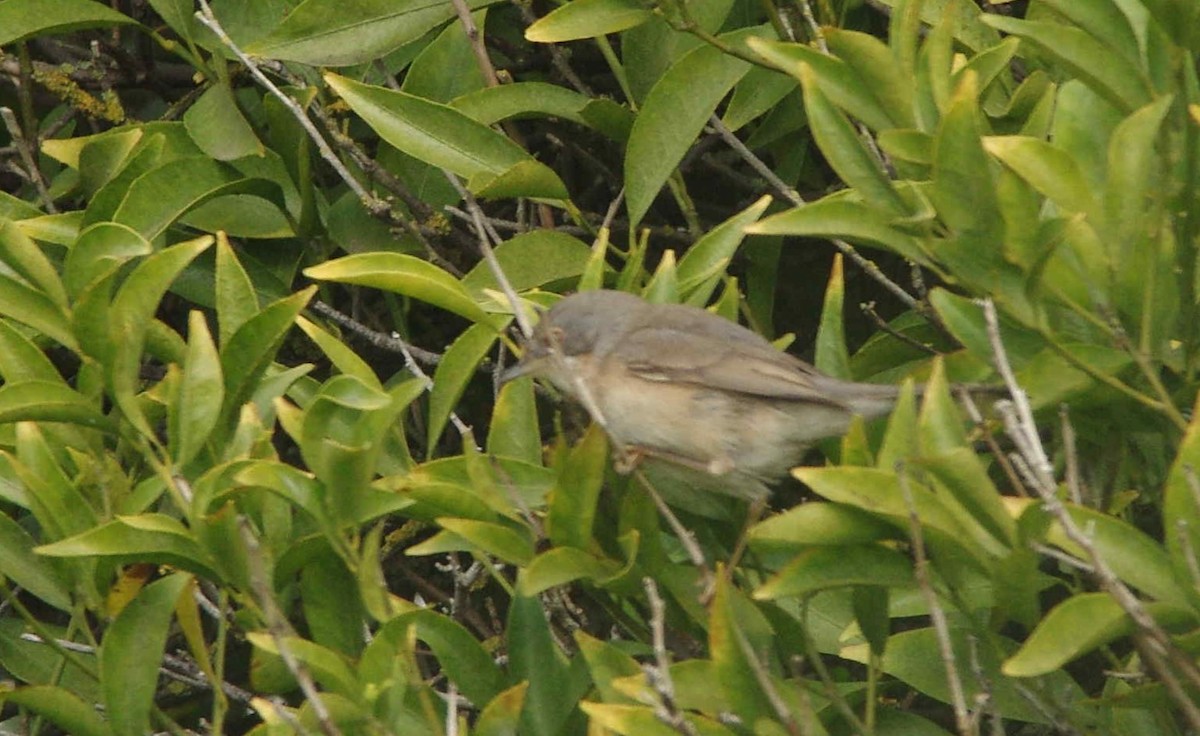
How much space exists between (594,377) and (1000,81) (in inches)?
46.2

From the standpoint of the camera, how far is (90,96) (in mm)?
4750

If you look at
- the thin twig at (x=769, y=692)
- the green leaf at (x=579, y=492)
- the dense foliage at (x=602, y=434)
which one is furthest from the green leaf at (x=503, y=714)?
the thin twig at (x=769, y=692)

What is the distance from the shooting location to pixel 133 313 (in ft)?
11.0

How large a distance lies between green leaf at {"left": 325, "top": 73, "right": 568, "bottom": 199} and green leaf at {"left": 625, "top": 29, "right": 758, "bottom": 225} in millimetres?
195

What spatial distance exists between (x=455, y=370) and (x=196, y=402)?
0.52 meters

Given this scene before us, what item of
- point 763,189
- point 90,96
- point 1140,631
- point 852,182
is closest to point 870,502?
point 1140,631

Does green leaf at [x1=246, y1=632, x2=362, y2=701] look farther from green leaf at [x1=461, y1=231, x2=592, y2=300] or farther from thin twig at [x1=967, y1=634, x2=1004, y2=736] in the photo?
green leaf at [x1=461, y1=231, x2=592, y2=300]

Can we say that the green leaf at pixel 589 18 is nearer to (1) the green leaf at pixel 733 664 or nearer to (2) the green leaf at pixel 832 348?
(2) the green leaf at pixel 832 348

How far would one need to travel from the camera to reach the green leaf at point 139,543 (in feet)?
10.3

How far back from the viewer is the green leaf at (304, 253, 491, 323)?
334 cm

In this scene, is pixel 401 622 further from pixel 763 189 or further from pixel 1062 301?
pixel 763 189

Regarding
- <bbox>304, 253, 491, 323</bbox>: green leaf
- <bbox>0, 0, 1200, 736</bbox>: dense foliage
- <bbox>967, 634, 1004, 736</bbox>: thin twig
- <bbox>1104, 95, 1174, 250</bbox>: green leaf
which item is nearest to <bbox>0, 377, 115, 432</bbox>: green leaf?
<bbox>0, 0, 1200, 736</bbox>: dense foliage

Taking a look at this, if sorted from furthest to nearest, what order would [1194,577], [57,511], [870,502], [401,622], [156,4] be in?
[156,4]
[57,511]
[401,622]
[870,502]
[1194,577]

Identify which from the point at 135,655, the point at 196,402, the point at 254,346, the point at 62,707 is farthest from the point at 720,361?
the point at 62,707
